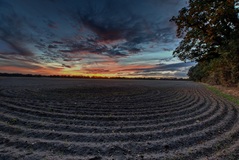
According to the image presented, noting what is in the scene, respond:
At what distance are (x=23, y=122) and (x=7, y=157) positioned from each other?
260 centimetres

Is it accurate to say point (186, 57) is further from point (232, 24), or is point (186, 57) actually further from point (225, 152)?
point (225, 152)

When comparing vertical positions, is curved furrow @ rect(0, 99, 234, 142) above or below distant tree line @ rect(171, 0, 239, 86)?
below

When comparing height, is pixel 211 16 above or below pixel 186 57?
above

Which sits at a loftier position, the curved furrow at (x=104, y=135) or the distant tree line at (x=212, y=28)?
the distant tree line at (x=212, y=28)

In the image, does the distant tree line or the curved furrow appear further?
the distant tree line

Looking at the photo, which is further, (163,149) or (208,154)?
(163,149)

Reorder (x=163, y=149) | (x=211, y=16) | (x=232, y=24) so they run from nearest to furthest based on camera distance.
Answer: (x=163, y=149) → (x=211, y=16) → (x=232, y=24)

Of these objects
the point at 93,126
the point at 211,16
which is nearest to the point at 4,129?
the point at 93,126

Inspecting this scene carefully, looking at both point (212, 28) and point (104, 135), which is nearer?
point (104, 135)

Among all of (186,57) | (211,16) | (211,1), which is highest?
(211,1)

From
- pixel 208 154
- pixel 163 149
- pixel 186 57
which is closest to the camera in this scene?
pixel 208 154

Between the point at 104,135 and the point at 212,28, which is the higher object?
the point at 212,28

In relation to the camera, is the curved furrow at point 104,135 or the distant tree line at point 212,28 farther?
the distant tree line at point 212,28

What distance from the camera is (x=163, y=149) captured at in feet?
12.4
